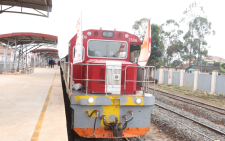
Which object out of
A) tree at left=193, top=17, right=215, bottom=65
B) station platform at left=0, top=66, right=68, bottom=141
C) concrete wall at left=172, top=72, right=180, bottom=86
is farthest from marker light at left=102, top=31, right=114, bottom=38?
tree at left=193, top=17, right=215, bottom=65

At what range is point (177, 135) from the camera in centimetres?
708

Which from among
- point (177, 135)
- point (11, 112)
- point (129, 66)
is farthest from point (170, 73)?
point (11, 112)

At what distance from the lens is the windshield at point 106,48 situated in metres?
6.46

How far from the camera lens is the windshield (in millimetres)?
6460

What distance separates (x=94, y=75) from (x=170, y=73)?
19.7 m

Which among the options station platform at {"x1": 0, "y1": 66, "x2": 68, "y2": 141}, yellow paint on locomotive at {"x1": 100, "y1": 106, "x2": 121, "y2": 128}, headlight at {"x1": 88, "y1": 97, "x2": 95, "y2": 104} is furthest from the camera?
yellow paint on locomotive at {"x1": 100, "y1": 106, "x2": 121, "y2": 128}

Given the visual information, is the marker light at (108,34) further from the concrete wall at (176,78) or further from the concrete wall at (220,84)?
the concrete wall at (176,78)

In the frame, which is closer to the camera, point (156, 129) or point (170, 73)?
point (156, 129)

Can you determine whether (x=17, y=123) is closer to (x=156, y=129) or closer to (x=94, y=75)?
(x=94, y=75)

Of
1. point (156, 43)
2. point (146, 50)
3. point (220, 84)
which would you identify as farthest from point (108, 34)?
point (156, 43)

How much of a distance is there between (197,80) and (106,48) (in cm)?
1473

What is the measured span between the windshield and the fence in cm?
1200

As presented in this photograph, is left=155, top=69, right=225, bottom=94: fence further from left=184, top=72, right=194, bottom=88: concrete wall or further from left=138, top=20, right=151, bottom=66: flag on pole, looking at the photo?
left=138, top=20, right=151, bottom=66: flag on pole

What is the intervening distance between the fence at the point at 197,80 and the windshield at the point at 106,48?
39.4 feet
